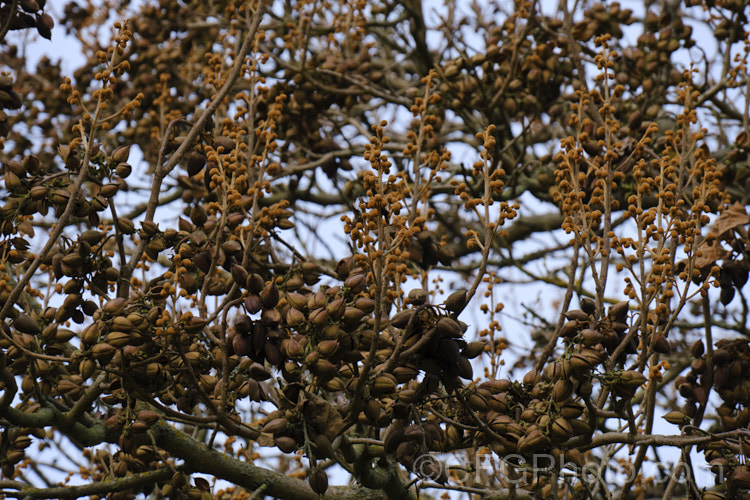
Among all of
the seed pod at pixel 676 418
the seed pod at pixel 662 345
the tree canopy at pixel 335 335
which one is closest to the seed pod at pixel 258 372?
the tree canopy at pixel 335 335

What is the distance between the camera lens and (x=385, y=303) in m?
2.90

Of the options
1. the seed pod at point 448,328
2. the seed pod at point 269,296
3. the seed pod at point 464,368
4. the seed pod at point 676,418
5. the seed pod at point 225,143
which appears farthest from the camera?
the seed pod at point 225,143

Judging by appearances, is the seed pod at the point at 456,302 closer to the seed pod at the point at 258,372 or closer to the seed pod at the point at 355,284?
the seed pod at the point at 355,284

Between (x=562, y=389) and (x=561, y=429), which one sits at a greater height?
(x=562, y=389)

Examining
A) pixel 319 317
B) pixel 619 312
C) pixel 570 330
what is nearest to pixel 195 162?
pixel 319 317

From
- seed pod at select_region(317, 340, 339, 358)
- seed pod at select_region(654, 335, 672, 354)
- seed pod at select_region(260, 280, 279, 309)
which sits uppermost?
seed pod at select_region(260, 280, 279, 309)

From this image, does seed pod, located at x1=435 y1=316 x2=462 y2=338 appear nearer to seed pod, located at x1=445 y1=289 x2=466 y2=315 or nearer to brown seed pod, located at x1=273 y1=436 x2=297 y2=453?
seed pod, located at x1=445 y1=289 x2=466 y2=315

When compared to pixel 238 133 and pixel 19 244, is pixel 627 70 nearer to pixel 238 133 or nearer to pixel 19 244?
pixel 238 133

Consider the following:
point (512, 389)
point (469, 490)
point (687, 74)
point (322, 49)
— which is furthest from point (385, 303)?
point (322, 49)

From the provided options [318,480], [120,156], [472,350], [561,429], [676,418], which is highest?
[120,156]

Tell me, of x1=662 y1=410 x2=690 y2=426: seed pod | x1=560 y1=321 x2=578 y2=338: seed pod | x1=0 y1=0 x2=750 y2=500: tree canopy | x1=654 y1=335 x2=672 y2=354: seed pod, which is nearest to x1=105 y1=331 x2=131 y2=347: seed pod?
x1=0 y1=0 x2=750 y2=500: tree canopy

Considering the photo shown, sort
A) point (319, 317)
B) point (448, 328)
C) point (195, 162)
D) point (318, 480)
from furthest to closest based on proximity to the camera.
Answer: point (195, 162)
point (318, 480)
point (319, 317)
point (448, 328)

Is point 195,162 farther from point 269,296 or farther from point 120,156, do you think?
point 269,296

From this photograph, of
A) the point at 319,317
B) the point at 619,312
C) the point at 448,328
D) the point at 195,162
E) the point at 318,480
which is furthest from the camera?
the point at 195,162
